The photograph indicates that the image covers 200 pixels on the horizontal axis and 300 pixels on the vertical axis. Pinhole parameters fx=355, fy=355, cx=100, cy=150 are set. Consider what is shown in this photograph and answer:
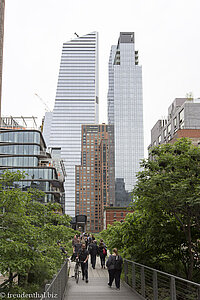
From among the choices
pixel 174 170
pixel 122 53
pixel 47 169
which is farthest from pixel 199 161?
pixel 122 53

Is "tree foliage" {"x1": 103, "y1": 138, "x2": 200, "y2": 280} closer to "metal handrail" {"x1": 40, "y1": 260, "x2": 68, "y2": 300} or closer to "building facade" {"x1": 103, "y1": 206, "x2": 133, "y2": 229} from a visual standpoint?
"metal handrail" {"x1": 40, "y1": 260, "x2": 68, "y2": 300}

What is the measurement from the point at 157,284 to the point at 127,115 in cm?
14661

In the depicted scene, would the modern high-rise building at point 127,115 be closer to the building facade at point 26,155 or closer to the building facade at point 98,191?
the building facade at point 98,191

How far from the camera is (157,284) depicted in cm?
1063

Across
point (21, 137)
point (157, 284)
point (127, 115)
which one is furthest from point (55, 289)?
point (127, 115)

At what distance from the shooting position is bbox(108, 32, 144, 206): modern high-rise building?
14838 centimetres

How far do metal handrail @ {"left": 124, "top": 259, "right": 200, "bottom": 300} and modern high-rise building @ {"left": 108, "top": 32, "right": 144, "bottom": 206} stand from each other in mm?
131181

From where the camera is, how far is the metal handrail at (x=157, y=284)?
890 cm

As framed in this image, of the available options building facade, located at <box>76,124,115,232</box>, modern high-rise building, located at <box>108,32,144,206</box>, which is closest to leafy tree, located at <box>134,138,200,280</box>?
modern high-rise building, located at <box>108,32,144,206</box>

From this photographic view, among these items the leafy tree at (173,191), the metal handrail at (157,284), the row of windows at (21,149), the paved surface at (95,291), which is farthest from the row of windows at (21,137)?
the leafy tree at (173,191)

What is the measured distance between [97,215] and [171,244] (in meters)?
176

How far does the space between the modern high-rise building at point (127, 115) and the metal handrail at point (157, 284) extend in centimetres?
13118

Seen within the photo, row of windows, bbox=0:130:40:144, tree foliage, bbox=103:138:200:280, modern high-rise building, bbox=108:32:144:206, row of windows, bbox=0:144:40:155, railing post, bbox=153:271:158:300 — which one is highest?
modern high-rise building, bbox=108:32:144:206

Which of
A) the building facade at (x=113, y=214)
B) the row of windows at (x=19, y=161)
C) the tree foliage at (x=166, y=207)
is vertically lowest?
the building facade at (x=113, y=214)
